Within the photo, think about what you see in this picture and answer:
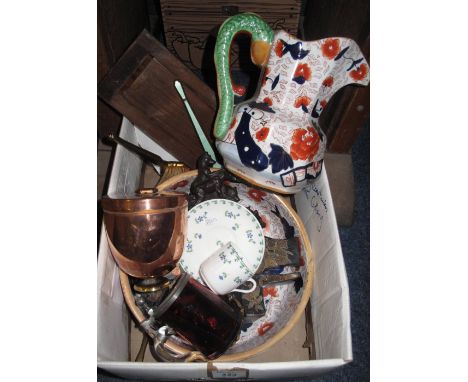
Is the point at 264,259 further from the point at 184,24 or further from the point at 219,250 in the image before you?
the point at 184,24

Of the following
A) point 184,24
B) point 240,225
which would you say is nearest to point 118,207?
point 240,225

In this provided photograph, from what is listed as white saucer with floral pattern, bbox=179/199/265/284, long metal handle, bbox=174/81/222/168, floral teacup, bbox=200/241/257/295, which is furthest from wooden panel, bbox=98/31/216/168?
floral teacup, bbox=200/241/257/295

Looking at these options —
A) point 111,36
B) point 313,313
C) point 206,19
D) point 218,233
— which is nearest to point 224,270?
point 218,233

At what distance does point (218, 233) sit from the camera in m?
0.69

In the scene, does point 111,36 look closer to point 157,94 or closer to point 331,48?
point 157,94

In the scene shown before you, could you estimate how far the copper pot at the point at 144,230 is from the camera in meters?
0.52

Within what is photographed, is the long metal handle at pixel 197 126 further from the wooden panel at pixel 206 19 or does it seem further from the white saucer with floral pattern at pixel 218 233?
the wooden panel at pixel 206 19

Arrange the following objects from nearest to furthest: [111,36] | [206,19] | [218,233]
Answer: [218,233]
[111,36]
[206,19]

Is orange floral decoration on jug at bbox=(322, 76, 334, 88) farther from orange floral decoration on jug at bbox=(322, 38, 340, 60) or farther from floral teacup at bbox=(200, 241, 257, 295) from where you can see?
floral teacup at bbox=(200, 241, 257, 295)

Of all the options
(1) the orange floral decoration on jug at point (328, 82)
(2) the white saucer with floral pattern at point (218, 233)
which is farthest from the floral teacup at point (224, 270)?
(1) the orange floral decoration on jug at point (328, 82)

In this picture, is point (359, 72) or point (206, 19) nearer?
point (359, 72)

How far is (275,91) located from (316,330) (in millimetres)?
423

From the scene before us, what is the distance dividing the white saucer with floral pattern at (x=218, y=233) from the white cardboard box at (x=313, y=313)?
0.12 m

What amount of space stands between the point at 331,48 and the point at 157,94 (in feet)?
1.15
